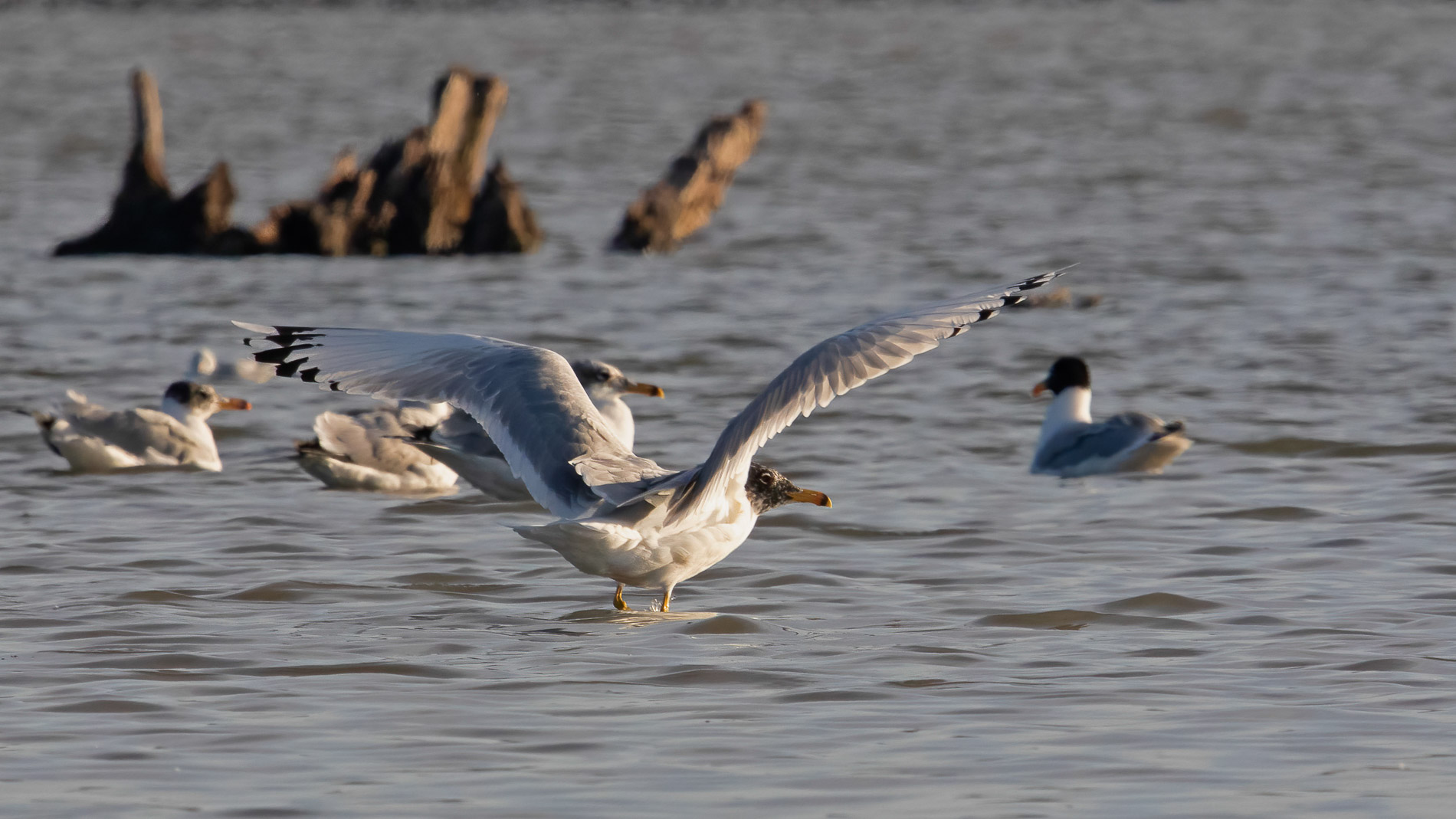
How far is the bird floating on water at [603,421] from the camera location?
6703 mm

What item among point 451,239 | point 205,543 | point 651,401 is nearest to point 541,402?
point 205,543

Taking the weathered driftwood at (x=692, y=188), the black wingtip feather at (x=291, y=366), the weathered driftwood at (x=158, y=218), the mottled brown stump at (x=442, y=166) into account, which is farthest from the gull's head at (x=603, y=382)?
the weathered driftwood at (x=158, y=218)

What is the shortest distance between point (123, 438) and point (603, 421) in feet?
14.2

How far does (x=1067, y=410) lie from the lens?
11461mm

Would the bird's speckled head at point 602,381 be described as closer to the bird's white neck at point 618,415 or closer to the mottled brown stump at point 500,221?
the bird's white neck at point 618,415

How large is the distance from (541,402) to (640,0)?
77986mm

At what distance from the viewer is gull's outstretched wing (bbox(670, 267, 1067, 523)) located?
6648 millimetres

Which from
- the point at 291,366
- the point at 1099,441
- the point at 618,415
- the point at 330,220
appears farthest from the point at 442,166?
the point at 291,366

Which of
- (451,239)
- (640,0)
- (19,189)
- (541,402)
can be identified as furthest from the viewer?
(640,0)

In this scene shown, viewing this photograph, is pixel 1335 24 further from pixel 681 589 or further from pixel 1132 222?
pixel 681 589

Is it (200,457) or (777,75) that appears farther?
(777,75)

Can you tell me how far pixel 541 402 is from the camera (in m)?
7.36

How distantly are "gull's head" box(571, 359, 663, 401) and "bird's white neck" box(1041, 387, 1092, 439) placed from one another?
2243mm

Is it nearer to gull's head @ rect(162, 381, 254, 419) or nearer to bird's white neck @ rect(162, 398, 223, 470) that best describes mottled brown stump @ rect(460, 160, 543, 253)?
gull's head @ rect(162, 381, 254, 419)
